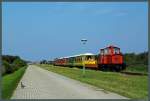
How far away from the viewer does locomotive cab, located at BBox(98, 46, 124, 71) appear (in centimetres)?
4494

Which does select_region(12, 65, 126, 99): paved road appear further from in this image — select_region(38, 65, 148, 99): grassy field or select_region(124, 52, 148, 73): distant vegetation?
select_region(124, 52, 148, 73): distant vegetation

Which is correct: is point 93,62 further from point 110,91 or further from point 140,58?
point 110,91

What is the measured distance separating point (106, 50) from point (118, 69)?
3228 mm

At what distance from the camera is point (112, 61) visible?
148 feet

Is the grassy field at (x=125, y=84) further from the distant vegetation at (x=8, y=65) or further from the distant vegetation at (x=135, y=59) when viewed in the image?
the distant vegetation at (x=135, y=59)

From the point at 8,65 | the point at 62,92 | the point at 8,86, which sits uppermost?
the point at 8,65

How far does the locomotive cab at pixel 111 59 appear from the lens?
44938mm

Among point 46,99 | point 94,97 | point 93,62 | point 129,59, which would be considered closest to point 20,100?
point 46,99

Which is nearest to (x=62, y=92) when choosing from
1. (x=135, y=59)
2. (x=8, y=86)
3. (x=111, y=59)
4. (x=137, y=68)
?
(x=8, y=86)

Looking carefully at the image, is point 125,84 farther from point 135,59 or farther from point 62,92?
point 135,59

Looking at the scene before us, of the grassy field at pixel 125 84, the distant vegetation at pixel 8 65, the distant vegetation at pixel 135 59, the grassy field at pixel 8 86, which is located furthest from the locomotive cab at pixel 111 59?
the grassy field at pixel 8 86

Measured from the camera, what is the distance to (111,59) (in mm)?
45250

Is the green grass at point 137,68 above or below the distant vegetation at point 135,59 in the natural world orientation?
below

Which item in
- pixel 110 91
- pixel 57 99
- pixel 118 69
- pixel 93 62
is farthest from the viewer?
pixel 93 62
